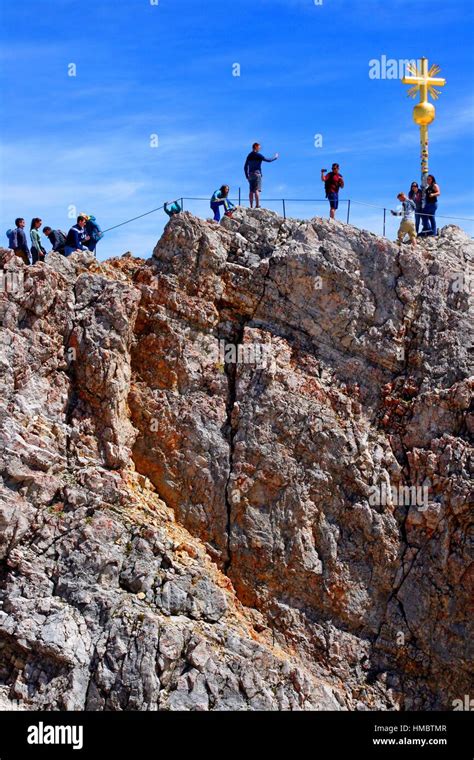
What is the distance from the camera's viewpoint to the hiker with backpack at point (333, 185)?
42656mm

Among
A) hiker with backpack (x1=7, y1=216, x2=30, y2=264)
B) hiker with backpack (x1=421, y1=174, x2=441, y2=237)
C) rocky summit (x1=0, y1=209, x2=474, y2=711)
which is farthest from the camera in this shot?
Answer: hiker with backpack (x1=421, y1=174, x2=441, y2=237)

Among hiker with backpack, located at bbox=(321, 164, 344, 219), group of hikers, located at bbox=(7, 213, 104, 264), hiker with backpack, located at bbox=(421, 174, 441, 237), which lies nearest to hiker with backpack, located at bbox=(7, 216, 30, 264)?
group of hikers, located at bbox=(7, 213, 104, 264)

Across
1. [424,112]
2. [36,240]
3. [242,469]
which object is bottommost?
[242,469]

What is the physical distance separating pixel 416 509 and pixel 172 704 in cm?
972

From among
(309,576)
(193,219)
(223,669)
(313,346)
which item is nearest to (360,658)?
(309,576)

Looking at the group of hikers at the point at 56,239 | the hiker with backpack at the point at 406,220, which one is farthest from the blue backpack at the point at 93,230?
the hiker with backpack at the point at 406,220

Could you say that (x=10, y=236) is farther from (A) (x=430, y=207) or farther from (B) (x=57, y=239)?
(A) (x=430, y=207)

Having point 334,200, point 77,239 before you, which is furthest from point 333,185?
point 77,239

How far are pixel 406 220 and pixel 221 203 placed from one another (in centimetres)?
579

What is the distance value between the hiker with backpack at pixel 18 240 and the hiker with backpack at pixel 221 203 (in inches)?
232

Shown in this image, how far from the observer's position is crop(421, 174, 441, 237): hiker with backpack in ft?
144

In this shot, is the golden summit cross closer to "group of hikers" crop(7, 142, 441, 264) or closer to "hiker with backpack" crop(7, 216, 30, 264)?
"group of hikers" crop(7, 142, 441, 264)

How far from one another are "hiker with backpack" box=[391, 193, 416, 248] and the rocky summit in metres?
0.68

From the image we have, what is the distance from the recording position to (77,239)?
136 feet
